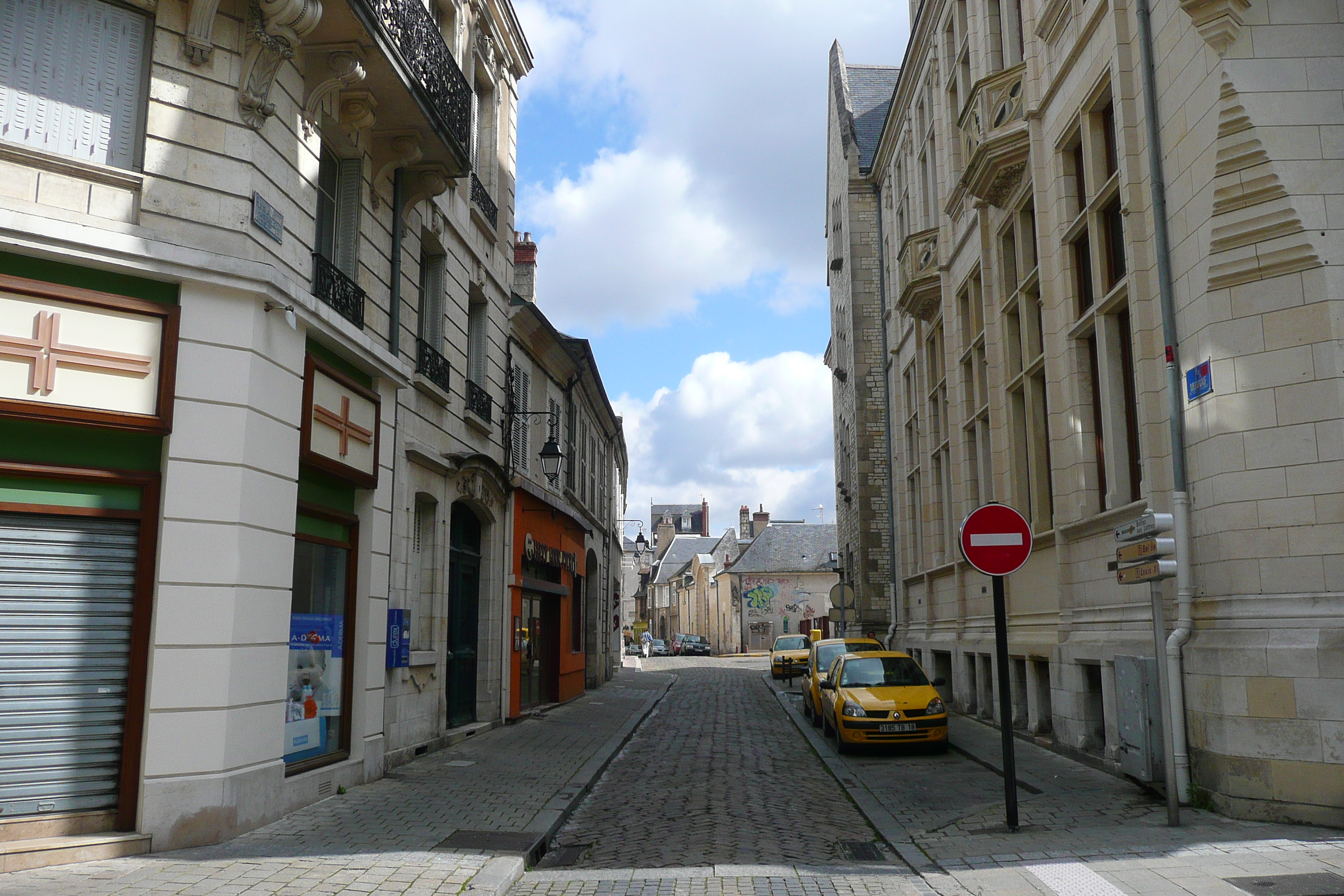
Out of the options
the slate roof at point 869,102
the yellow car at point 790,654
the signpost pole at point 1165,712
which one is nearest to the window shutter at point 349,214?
the signpost pole at point 1165,712

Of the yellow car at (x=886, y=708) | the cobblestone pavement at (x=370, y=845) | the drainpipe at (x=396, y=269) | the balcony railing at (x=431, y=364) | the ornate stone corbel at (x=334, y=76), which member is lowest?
the cobblestone pavement at (x=370, y=845)

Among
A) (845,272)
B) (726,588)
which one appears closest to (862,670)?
(845,272)

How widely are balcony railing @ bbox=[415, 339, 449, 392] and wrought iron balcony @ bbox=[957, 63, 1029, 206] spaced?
27.1ft

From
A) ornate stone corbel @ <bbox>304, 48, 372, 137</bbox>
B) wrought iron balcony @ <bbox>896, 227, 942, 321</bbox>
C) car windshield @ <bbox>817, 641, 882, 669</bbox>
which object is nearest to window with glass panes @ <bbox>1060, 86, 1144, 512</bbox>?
car windshield @ <bbox>817, 641, 882, 669</bbox>

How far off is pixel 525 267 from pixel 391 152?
1419 centimetres

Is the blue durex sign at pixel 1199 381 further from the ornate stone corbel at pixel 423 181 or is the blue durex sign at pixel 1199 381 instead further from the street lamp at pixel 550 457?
the street lamp at pixel 550 457

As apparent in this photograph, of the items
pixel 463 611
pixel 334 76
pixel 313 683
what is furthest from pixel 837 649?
pixel 334 76

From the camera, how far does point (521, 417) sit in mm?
19891

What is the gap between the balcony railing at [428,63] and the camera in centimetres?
1043

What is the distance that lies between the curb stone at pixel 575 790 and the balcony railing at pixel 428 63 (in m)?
7.37

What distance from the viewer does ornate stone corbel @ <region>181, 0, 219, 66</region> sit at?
8594mm

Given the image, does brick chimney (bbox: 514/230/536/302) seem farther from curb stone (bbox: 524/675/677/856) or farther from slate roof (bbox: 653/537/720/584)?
slate roof (bbox: 653/537/720/584)

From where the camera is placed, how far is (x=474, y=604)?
55.3 ft

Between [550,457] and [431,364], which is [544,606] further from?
[431,364]
